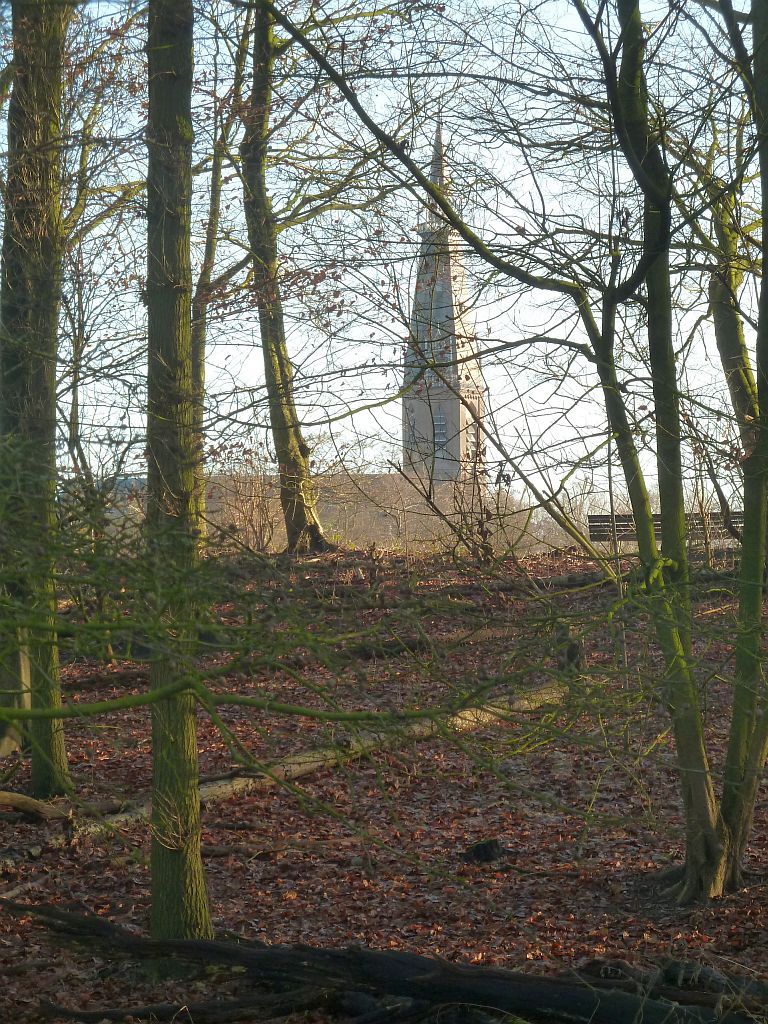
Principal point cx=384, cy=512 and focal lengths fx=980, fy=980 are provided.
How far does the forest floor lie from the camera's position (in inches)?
171

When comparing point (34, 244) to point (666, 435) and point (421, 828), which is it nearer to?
point (666, 435)

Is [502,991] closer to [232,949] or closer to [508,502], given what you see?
[232,949]

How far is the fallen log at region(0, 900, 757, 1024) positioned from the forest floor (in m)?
0.45

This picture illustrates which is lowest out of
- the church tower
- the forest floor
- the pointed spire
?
the forest floor

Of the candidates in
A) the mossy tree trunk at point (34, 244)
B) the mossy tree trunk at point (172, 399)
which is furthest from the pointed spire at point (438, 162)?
the mossy tree trunk at point (34, 244)

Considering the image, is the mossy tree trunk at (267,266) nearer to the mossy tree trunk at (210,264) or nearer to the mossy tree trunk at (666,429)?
the mossy tree trunk at (210,264)

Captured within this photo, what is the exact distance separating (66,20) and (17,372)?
2.82 meters

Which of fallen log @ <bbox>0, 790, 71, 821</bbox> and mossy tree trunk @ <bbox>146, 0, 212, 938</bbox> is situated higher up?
mossy tree trunk @ <bbox>146, 0, 212, 938</bbox>

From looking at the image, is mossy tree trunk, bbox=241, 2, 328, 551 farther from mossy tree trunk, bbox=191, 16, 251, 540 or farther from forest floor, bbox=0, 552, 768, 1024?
forest floor, bbox=0, 552, 768, 1024

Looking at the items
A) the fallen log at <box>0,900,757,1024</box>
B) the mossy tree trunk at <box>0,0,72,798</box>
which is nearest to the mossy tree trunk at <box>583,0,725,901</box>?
the fallen log at <box>0,900,757,1024</box>

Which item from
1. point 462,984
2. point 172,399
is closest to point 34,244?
point 172,399

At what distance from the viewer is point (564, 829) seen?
8359 mm

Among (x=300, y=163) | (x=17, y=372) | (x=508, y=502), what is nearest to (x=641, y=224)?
(x=508, y=502)

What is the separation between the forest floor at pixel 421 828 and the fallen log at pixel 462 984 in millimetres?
449
